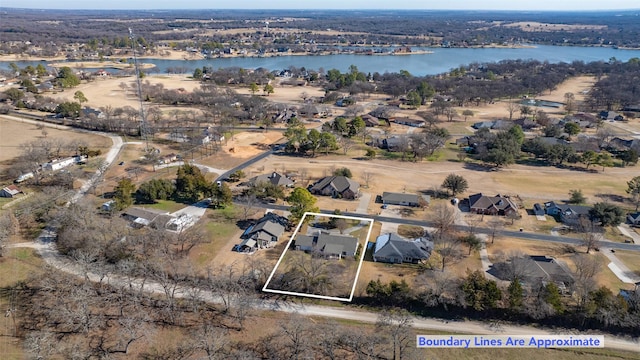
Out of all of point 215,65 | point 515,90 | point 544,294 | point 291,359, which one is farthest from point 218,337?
point 215,65

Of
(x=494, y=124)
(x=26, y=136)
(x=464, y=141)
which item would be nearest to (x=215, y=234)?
(x=464, y=141)

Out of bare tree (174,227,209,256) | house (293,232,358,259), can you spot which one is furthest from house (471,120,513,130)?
bare tree (174,227,209,256)

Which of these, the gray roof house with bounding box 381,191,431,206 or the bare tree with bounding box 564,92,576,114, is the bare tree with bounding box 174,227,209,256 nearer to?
the gray roof house with bounding box 381,191,431,206

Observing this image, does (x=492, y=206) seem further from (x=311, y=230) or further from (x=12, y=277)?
(x=12, y=277)

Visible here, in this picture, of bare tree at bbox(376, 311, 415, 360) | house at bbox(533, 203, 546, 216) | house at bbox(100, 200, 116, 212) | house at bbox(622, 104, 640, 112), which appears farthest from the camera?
house at bbox(622, 104, 640, 112)

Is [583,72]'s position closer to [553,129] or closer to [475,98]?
[475,98]

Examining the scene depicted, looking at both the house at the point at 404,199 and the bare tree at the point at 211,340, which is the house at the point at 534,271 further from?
the bare tree at the point at 211,340
